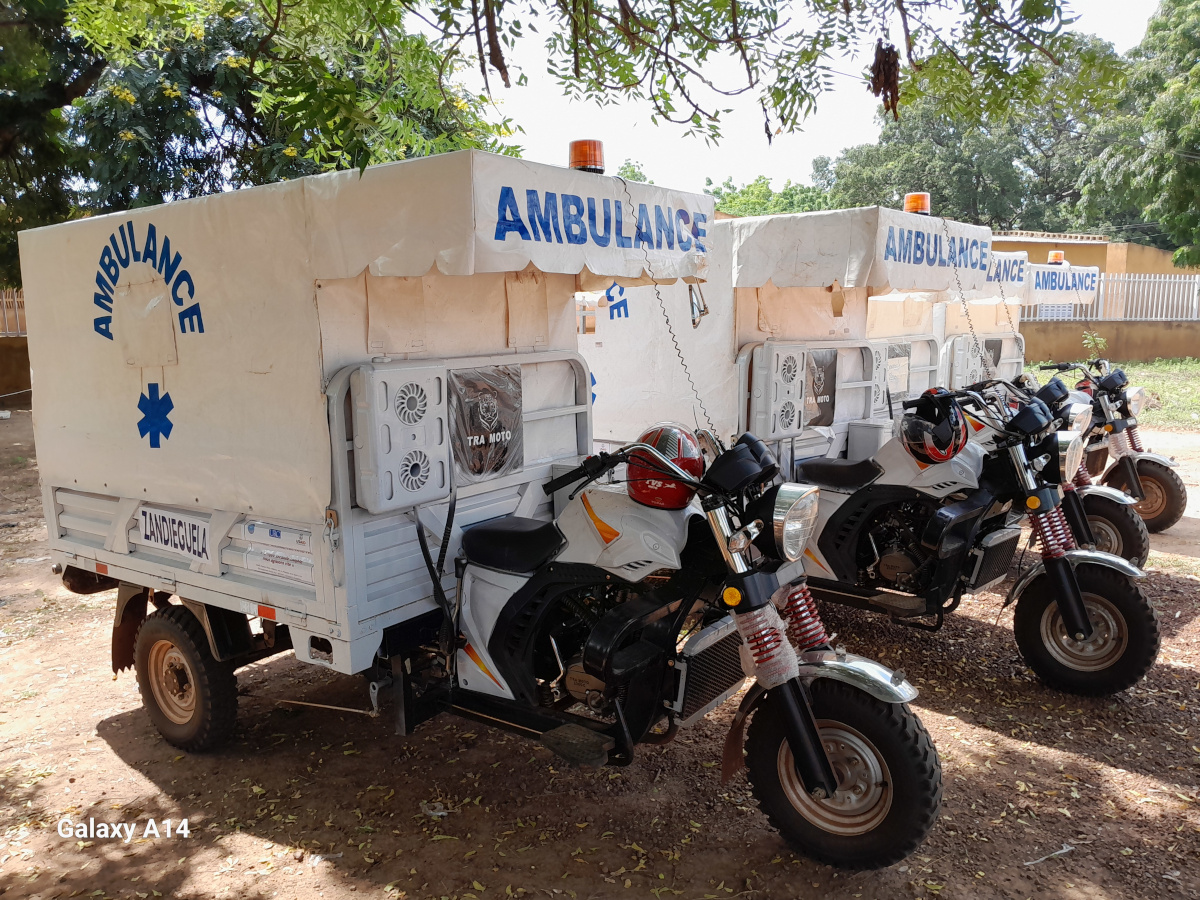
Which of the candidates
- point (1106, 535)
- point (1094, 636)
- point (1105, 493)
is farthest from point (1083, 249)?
point (1094, 636)

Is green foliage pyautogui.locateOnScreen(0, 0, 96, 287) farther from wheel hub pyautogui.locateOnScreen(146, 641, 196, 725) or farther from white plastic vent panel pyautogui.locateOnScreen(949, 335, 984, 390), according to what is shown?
white plastic vent panel pyautogui.locateOnScreen(949, 335, 984, 390)

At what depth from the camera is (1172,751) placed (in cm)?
366

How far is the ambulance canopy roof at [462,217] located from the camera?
281 cm

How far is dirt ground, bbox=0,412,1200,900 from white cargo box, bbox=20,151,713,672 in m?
0.70

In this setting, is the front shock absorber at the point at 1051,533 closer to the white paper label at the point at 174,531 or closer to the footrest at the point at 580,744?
the footrest at the point at 580,744

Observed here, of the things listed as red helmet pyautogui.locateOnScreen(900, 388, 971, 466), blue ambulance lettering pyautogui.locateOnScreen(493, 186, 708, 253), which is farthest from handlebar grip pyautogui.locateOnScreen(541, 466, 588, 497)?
red helmet pyautogui.locateOnScreen(900, 388, 971, 466)

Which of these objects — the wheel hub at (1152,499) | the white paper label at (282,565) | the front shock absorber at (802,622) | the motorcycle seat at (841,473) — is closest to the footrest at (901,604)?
the motorcycle seat at (841,473)

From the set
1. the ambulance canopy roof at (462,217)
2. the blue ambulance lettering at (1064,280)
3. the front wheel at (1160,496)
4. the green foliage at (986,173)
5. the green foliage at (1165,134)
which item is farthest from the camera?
the green foliage at (986,173)

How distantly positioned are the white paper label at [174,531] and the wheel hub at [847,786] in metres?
2.45

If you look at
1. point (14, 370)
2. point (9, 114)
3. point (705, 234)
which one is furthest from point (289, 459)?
point (14, 370)

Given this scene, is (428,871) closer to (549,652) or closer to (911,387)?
(549,652)

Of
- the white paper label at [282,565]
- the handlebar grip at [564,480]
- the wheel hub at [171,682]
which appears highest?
the handlebar grip at [564,480]

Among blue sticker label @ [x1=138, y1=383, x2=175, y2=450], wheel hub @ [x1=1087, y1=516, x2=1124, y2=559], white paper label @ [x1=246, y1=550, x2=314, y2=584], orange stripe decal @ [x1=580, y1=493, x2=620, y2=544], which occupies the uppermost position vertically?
blue sticker label @ [x1=138, y1=383, x2=175, y2=450]

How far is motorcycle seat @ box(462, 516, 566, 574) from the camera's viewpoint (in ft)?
10.6
